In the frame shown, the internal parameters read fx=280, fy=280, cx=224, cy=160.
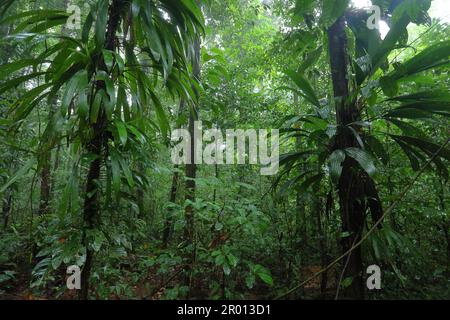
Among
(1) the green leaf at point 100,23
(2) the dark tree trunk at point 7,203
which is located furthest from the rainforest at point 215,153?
(2) the dark tree trunk at point 7,203

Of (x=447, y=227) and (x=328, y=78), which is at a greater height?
(x=328, y=78)

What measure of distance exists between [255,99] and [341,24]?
1621mm

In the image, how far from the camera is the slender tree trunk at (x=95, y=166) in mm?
1556

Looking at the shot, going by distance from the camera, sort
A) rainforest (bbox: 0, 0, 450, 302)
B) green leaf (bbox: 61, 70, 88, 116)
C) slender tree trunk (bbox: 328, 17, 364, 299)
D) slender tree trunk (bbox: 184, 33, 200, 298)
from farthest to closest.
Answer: slender tree trunk (bbox: 184, 33, 200, 298) → slender tree trunk (bbox: 328, 17, 364, 299) → rainforest (bbox: 0, 0, 450, 302) → green leaf (bbox: 61, 70, 88, 116)

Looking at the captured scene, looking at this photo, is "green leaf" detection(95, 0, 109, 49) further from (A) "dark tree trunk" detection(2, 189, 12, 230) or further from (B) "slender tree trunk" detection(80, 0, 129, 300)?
(A) "dark tree trunk" detection(2, 189, 12, 230)

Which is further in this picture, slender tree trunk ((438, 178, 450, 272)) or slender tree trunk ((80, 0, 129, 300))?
slender tree trunk ((438, 178, 450, 272))

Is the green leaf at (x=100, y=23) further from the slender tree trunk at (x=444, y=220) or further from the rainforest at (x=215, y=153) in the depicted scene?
the slender tree trunk at (x=444, y=220)

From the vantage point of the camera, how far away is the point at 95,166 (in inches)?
64.1

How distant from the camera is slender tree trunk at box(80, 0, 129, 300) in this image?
1.56 meters

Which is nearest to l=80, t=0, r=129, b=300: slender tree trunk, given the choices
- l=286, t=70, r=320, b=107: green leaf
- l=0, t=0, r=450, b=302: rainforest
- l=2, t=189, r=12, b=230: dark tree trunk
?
l=0, t=0, r=450, b=302: rainforest

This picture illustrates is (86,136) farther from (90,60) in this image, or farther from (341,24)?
(341,24)

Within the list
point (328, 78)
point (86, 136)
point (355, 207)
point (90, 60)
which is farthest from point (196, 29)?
point (328, 78)

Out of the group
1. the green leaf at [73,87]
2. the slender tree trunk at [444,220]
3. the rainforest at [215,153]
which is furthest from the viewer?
the slender tree trunk at [444,220]
